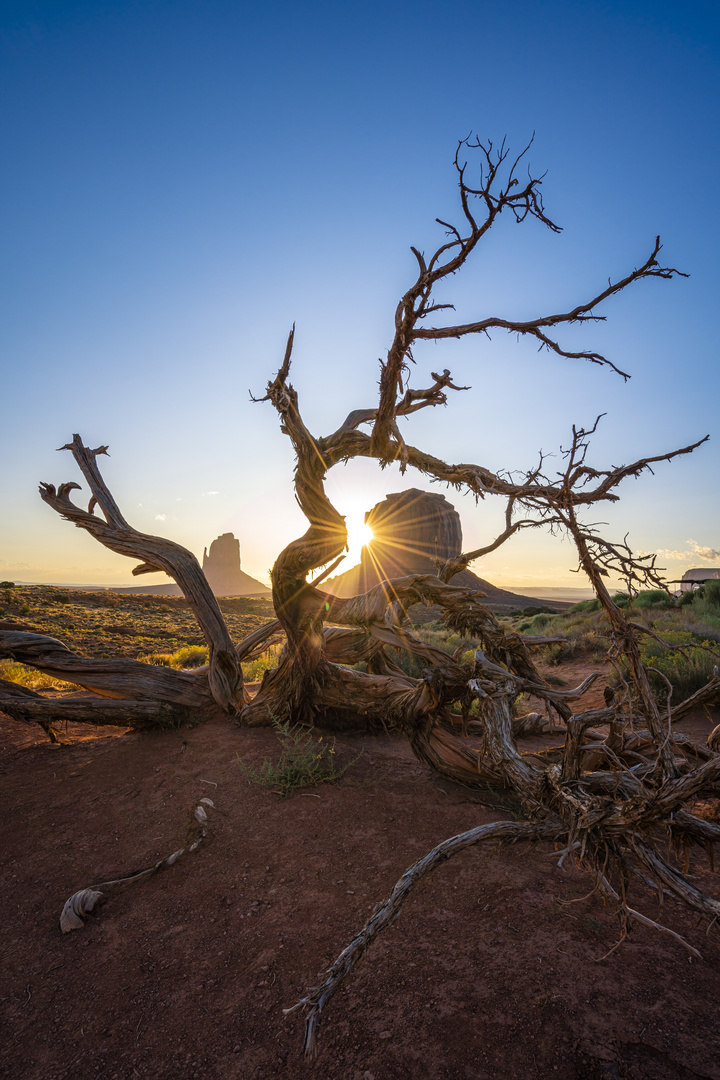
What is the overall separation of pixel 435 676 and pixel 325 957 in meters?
2.86

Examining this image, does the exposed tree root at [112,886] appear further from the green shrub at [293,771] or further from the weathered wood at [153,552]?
the weathered wood at [153,552]

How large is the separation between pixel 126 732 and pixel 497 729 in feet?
18.9

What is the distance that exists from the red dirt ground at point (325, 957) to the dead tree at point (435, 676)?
391 mm

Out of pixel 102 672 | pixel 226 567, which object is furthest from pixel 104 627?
pixel 226 567

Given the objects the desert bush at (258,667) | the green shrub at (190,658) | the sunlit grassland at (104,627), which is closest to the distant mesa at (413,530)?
the sunlit grassland at (104,627)

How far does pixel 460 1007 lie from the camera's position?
270 cm

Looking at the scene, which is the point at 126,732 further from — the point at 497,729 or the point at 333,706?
the point at 497,729

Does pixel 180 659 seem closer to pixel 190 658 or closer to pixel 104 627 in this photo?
pixel 190 658

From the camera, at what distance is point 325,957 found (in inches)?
124

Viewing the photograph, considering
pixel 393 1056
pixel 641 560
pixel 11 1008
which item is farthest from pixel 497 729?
pixel 11 1008

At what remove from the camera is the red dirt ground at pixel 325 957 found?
2.49m

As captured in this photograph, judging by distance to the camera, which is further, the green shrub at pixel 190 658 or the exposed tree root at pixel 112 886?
the green shrub at pixel 190 658

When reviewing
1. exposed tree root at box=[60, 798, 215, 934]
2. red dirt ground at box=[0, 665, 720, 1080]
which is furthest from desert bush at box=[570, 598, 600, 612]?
exposed tree root at box=[60, 798, 215, 934]

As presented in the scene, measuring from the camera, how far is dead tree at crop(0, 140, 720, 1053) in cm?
240
